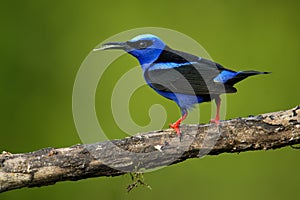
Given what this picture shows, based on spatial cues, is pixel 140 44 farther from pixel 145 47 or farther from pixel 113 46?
pixel 113 46

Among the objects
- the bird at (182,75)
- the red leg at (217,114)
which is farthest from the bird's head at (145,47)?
the red leg at (217,114)

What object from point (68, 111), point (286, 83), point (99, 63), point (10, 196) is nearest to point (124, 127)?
point (99, 63)

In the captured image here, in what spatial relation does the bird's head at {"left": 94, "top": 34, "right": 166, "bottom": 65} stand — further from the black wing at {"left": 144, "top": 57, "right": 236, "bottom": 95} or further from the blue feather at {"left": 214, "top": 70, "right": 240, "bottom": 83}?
the blue feather at {"left": 214, "top": 70, "right": 240, "bottom": 83}

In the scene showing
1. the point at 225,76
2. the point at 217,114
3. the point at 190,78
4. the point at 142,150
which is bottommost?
the point at 142,150

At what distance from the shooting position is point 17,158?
3.77m

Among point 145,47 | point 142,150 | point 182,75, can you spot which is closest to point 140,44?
point 145,47

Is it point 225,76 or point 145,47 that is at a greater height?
point 145,47

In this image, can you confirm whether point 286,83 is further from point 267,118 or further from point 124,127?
point 267,118

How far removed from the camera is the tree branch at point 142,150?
372 cm

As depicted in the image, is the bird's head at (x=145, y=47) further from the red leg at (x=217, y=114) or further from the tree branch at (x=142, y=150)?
the tree branch at (x=142, y=150)

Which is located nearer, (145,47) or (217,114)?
(217,114)

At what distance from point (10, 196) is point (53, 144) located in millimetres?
844

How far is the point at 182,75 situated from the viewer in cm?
436

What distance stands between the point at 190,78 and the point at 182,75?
9cm
